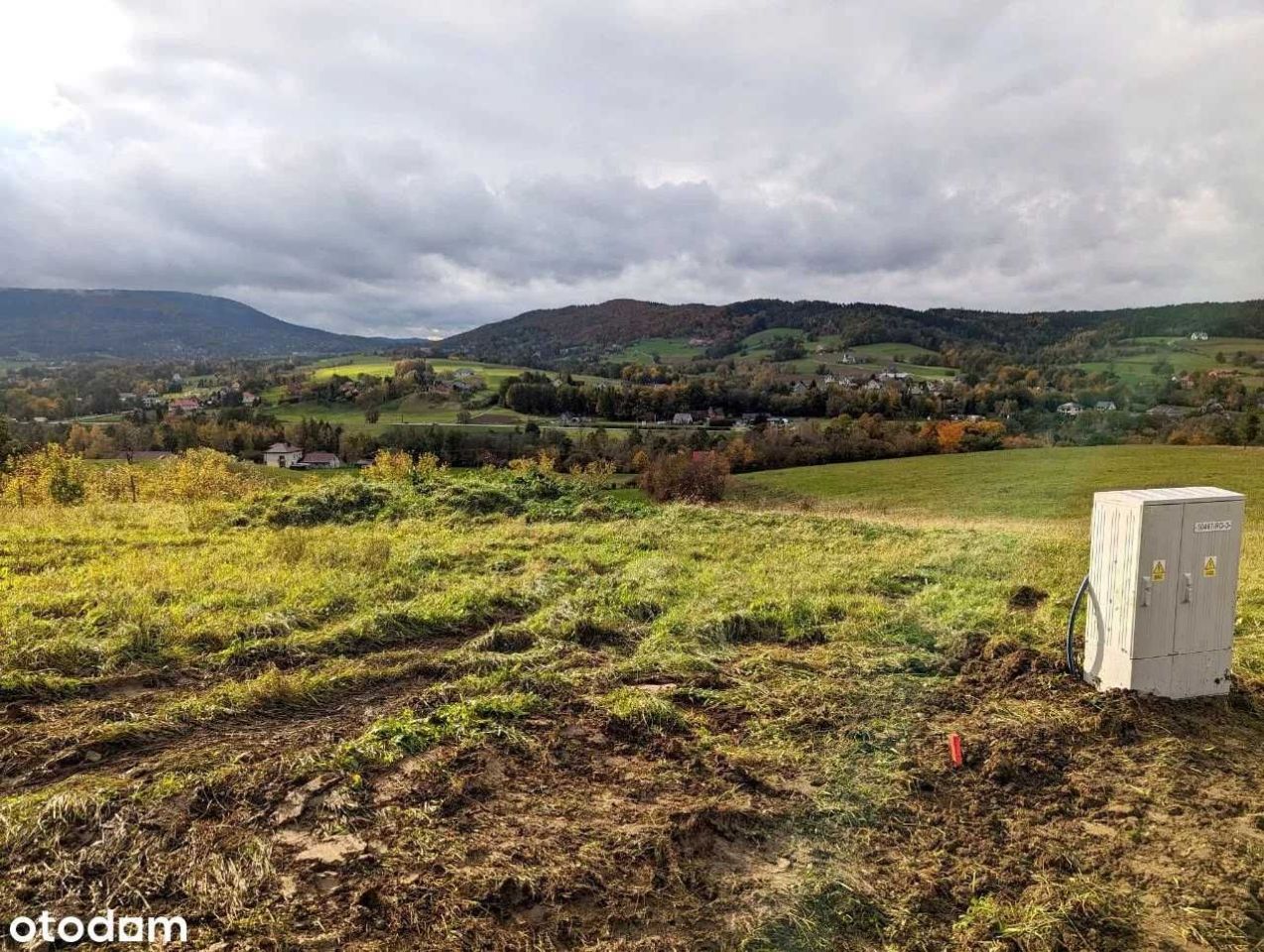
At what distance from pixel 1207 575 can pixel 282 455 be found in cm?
6230

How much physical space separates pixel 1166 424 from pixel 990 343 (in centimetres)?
4416

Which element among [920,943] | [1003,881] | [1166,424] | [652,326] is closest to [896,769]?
[1003,881]

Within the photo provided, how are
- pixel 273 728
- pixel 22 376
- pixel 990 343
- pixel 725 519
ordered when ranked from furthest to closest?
pixel 22 376 < pixel 990 343 < pixel 725 519 < pixel 273 728

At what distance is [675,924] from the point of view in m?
2.99

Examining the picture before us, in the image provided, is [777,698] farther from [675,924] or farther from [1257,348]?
[1257,348]

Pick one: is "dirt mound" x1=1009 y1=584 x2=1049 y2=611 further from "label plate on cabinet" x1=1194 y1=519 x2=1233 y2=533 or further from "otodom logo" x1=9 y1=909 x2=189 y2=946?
"otodom logo" x1=9 y1=909 x2=189 y2=946

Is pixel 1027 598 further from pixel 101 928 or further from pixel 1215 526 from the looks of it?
pixel 101 928

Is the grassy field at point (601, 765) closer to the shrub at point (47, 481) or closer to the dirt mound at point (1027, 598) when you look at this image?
the dirt mound at point (1027, 598)

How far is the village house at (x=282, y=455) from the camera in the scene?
57094mm

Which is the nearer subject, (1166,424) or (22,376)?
(1166,424)

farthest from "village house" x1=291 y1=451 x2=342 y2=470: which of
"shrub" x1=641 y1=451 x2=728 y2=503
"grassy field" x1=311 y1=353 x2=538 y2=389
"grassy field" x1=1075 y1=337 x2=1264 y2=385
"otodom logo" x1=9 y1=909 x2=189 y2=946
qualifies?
"otodom logo" x1=9 y1=909 x2=189 y2=946

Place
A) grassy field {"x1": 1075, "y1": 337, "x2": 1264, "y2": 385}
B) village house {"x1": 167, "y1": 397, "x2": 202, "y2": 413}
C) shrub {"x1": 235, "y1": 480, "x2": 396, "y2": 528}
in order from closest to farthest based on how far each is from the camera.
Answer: shrub {"x1": 235, "y1": 480, "x2": 396, "y2": 528}
grassy field {"x1": 1075, "y1": 337, "x2": 1264, "y2": 385}
village house {"x1": 167, "y1": 397, "x2": 202, "y2": 413}

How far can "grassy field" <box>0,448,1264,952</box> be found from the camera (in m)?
3.05

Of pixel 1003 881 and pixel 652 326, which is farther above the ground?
pixel 652 326
